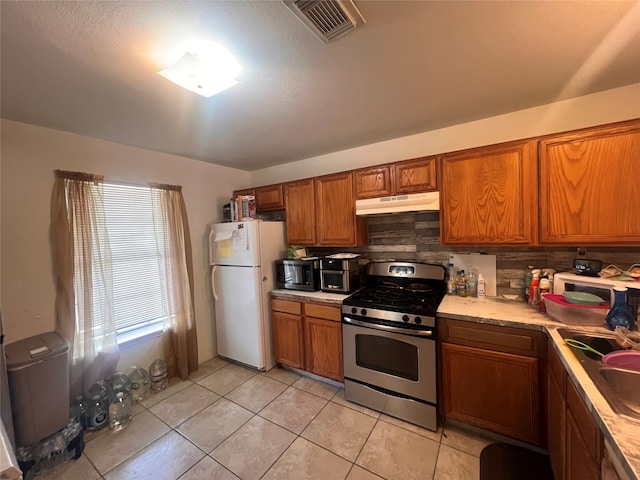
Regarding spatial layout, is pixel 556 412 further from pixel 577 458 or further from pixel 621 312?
pixel 621 312

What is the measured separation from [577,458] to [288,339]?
215cm

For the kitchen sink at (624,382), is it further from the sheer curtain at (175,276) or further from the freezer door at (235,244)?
the sheer curtain at (175,276)

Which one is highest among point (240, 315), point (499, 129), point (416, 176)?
point (499, 129)

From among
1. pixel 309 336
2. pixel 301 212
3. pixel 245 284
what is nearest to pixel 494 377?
pixel 309 336

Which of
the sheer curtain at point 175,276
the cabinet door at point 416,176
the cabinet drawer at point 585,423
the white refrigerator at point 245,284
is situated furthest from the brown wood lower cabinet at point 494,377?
the sheer curtain at point 175,276

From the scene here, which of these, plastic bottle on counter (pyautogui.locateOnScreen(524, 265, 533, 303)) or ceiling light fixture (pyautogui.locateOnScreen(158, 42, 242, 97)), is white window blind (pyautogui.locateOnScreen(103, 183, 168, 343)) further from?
plastic bottle on counter (pyautogui.locateOnScreen(524, 265, 533, 303))

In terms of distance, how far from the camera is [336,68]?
1.42m

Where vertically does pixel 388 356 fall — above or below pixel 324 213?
below

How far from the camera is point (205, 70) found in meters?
1.33

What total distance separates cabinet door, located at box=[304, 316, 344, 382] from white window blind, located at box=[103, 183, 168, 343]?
1537 millimetres

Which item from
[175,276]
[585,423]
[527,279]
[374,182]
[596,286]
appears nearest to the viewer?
[585,423]

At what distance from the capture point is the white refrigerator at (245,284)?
266cm

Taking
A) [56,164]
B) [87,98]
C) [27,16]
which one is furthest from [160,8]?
[56,164]

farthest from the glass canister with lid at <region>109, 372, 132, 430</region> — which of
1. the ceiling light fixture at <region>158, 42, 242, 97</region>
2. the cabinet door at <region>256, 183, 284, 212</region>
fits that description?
the ceiling light fixture at <region>158, 42, 242, 97</region>
